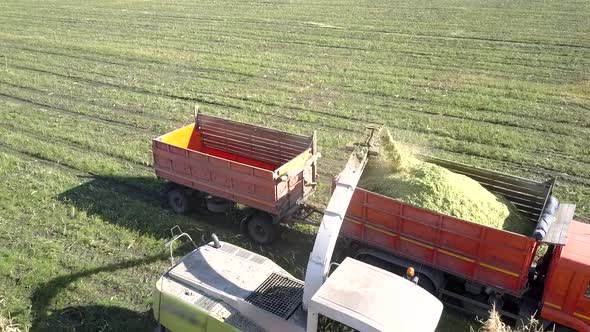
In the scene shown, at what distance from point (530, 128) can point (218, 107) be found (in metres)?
9.84

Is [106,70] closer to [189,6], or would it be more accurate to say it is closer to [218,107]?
[218,107]

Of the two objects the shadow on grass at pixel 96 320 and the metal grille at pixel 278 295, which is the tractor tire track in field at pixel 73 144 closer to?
the shadow on grass at pixel 96 320

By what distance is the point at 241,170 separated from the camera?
31.5 feet

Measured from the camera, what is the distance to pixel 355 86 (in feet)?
63.2

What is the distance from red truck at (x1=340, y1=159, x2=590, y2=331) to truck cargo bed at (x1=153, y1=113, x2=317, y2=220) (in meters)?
1.49

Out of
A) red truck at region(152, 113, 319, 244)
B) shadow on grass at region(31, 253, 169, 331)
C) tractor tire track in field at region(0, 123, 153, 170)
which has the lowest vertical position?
shadow on grass at region(31, 253, 169, 331)

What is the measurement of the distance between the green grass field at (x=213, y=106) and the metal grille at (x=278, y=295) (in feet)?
8.09

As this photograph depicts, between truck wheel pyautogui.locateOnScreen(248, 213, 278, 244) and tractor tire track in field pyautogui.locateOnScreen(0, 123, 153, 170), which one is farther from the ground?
truck wheel pyautogui.locateOnScreen(248, 213, 278, 244)

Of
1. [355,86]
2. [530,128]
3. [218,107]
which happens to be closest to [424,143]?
[530,128]

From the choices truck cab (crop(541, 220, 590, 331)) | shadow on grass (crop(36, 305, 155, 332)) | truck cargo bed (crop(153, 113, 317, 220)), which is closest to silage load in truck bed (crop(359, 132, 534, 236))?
truck cab (crop(541, 220, 590, 331))

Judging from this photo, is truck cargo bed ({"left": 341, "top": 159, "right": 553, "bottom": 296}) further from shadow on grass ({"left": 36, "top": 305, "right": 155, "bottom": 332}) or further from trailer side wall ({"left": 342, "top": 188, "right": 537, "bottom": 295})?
shadow on grass ({"left": 36, "top": 305, "right": 155, "bottom": 332})

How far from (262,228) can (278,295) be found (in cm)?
353

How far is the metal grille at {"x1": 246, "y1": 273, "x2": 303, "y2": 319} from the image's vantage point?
19.8 feet

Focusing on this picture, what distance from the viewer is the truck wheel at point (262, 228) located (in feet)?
31.9
